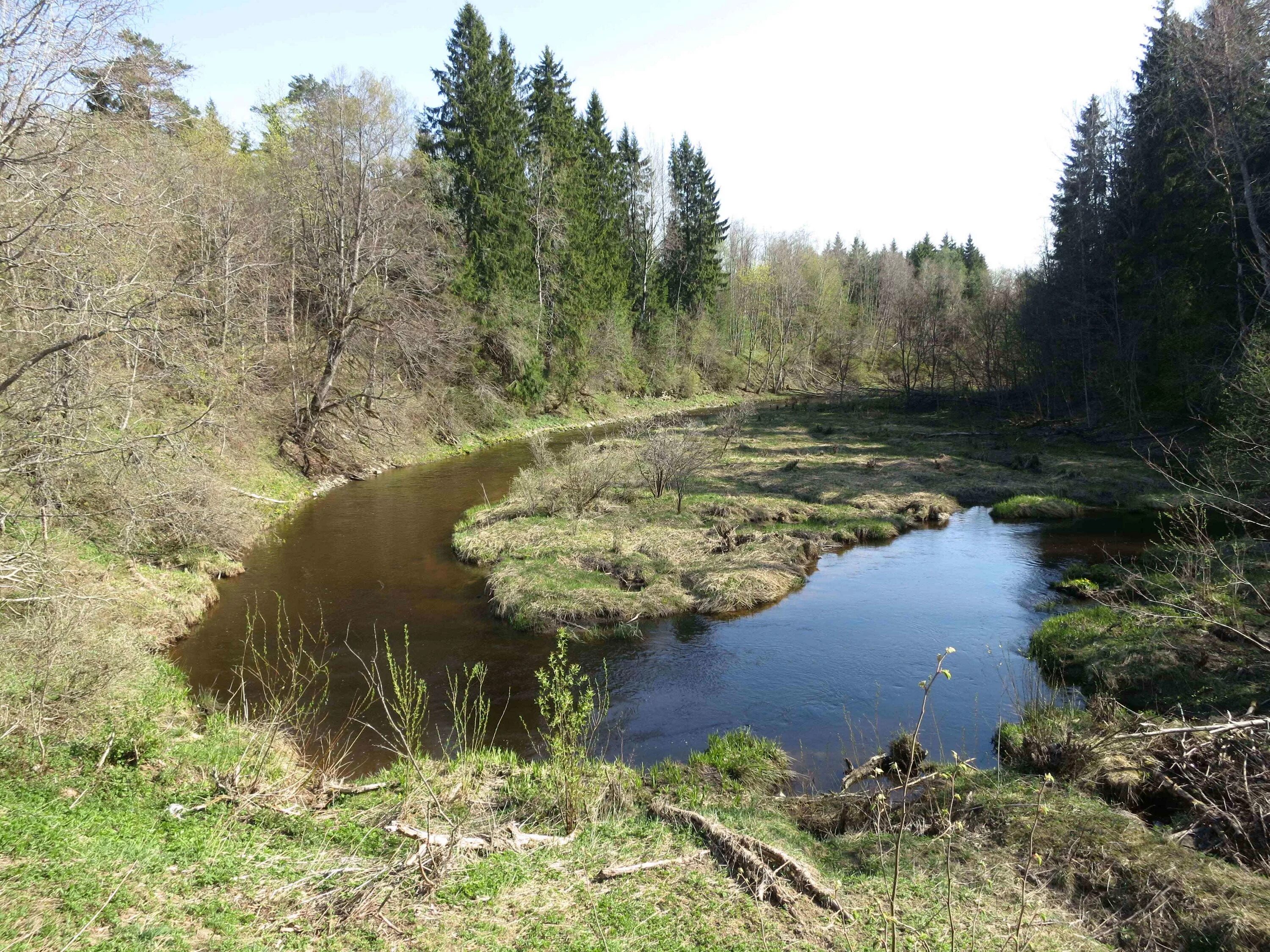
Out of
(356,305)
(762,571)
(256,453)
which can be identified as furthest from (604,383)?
(762,571)

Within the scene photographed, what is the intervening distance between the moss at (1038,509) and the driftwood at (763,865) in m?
18.3

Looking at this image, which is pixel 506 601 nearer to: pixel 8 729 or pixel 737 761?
pixel 737 761

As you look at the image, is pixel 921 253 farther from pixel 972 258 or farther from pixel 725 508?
pixel 725 508

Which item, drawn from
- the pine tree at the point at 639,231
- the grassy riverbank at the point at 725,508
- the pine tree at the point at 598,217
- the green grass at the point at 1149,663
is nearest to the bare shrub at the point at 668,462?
the grassy riverbank at the point at 725,508

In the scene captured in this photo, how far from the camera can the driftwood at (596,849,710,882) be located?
203 inches

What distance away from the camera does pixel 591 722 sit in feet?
31.8

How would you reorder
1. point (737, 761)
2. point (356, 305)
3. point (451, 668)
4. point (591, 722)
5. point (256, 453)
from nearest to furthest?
1. point (737, 761)
2. point (591, 722)
3. point (451, 668)
4. point (256, 453)
5. point (356, 305)

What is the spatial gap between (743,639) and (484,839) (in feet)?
25.2

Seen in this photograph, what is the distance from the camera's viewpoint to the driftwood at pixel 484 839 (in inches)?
211

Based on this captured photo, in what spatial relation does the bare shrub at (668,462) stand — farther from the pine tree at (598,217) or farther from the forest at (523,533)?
the pine tree at (598,217)

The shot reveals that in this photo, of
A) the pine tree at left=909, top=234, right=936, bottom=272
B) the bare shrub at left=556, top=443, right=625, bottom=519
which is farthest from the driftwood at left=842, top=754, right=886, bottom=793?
the pine tree at left=909, top=234, right=936, bottom=272

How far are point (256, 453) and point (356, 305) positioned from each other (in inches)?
295

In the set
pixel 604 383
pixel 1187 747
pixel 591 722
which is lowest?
pixel 591 722

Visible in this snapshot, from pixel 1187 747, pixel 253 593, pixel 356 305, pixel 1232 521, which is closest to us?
pixel 1187 747
